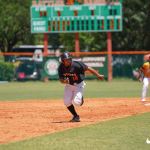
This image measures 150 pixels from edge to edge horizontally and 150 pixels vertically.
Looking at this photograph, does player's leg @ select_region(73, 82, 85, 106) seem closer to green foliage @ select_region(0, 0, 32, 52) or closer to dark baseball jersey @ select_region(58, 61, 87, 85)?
dark baseball jersey @ select_region(58, 61, 87, 85)

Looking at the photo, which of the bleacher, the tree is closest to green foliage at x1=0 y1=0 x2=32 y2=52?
the tree

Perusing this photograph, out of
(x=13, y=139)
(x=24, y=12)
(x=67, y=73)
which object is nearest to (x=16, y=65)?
(x=24, y=12)

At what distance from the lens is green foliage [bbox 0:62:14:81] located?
39.8 meters

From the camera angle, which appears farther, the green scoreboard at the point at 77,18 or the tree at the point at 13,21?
the tree at the point at 13,21

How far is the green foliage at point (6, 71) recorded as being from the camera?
3978 cm

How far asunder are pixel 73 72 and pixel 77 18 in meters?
25.5

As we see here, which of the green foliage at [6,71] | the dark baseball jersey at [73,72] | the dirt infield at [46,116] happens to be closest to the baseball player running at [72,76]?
the dark baseball jersey at [73,72]

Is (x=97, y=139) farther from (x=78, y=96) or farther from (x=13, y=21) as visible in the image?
(x=13, y=21)

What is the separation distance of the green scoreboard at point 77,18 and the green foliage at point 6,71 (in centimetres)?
306

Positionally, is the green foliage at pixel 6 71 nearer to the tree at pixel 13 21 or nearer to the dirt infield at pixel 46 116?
the tree at pixel 13 21

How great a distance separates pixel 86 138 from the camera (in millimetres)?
10930

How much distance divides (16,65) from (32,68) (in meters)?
1.29

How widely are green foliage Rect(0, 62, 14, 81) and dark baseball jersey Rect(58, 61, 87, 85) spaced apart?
1026 inches

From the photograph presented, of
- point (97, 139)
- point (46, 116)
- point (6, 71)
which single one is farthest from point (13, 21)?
point (97, 139)
